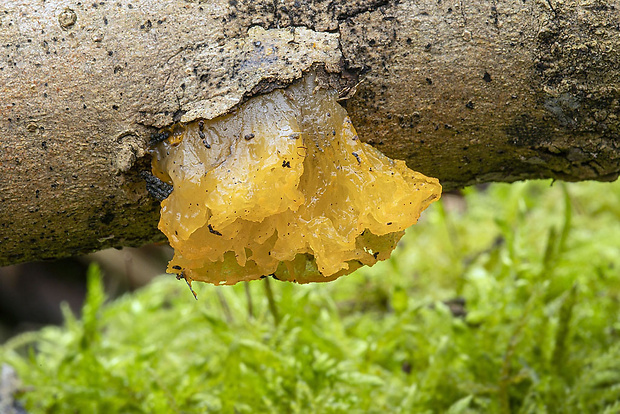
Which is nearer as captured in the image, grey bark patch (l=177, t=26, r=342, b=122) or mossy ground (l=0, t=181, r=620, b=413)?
grey bark patch (l=177, t=26, r=342, b=122)

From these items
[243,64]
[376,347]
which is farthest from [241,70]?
[376,347]

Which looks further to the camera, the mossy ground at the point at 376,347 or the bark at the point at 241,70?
the mossy ground at the point at 376,347

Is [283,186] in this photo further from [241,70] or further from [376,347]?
[376,347]

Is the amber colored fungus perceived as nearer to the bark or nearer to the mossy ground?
the bark

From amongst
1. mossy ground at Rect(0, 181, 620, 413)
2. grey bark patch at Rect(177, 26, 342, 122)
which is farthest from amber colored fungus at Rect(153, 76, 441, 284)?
mossy ground at Rect(0, 181, 620, 413)

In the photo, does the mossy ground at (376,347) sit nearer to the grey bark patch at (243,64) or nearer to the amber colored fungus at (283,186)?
the amber colored fungus at (283,186)

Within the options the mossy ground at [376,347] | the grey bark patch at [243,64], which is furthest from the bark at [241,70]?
the mossy ground at [376,347]
